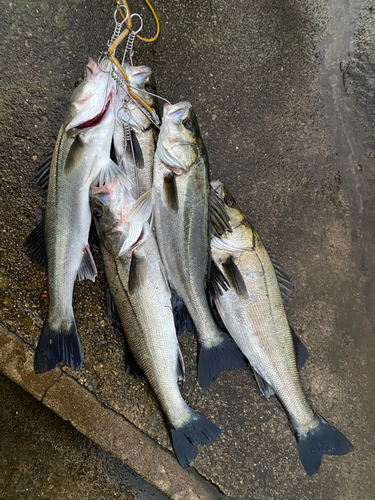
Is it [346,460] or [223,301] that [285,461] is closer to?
[346,460]

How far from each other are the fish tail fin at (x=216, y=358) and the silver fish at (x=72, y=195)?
Answer: 98 centimetres

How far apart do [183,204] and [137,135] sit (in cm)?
70

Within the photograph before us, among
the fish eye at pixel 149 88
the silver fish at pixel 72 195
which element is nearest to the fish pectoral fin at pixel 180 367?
the silver fish at pixel 72 195

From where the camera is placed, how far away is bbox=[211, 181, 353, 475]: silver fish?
2459 mm

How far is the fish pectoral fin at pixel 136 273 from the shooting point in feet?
7.63

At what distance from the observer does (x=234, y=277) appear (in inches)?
96.3

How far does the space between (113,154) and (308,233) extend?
1.95 meters

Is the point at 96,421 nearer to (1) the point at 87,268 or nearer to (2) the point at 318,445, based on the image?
(1) the point at 87,268

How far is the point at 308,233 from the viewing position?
118 inches

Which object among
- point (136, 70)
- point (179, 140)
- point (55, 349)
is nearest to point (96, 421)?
point (55, 349)

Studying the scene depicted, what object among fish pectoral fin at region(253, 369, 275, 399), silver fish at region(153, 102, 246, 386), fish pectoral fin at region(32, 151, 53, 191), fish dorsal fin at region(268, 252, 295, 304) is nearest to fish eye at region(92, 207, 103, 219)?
silver fish at region(153, 102, 246, 386)

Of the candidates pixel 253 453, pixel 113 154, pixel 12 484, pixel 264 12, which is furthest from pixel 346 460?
pixel 264 12

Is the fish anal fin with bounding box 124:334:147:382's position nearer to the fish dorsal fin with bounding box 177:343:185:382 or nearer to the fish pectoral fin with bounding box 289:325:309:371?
→ the fish dorsal fin with bounding box 177:343:185:382

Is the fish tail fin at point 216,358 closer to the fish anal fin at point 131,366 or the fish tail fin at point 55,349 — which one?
the fish anal fin at point 131,366
